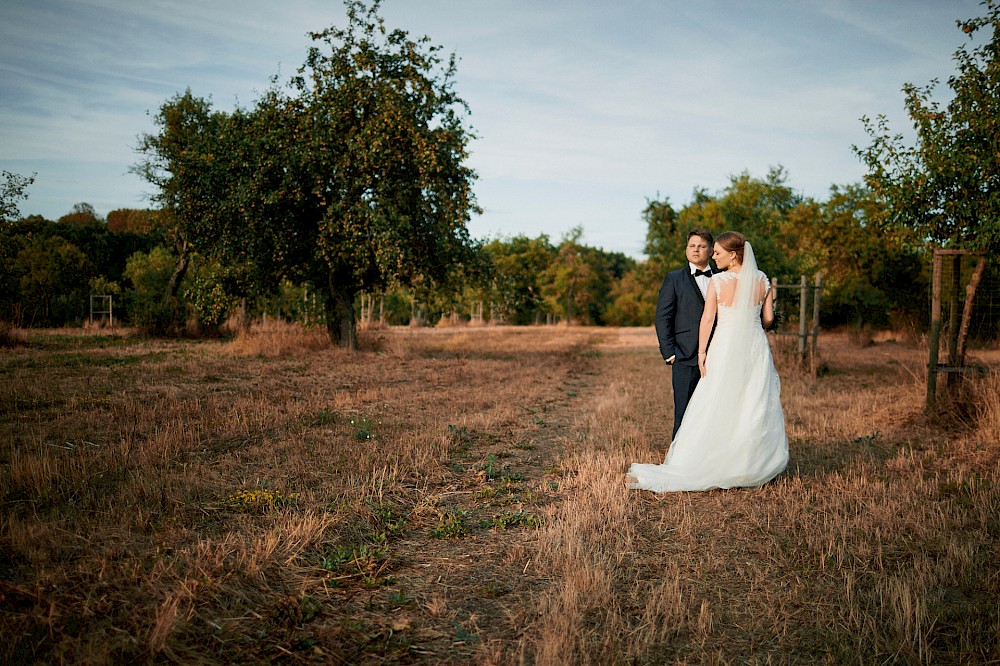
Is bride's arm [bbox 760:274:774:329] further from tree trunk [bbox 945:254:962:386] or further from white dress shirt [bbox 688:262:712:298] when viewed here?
tree trunk [bbox 945:254:962:386]

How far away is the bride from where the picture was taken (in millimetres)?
6246

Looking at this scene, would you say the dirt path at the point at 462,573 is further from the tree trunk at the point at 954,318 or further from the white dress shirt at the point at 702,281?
the tree trunk at the point at 954,318

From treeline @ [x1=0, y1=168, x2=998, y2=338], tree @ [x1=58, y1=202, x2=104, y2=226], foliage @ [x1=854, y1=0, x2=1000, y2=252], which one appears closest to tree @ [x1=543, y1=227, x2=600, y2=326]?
treeline @ [x1=0, y1=168, x2=998, y2=338]

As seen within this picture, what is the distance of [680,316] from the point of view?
6.82 metres

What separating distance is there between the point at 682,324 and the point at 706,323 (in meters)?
0.35

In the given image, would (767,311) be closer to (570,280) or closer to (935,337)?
(935,337)

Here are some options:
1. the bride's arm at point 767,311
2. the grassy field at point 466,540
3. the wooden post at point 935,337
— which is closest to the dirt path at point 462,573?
the grassy field at point 466,540

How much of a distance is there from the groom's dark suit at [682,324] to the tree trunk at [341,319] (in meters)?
14.4

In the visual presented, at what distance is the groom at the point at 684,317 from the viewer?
670 cm

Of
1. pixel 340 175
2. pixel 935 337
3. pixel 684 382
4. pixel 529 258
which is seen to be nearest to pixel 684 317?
pixel 684 382

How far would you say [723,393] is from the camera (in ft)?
20.9

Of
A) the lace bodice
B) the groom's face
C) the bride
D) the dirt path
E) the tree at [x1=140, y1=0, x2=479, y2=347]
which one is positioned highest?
the tree at [x1=140, y1=0, x2=479, y2=347]

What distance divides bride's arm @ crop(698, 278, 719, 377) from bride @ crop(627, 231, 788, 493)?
0.03 feet

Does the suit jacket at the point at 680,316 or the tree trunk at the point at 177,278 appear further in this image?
the tree trunk at the point at 177,278
